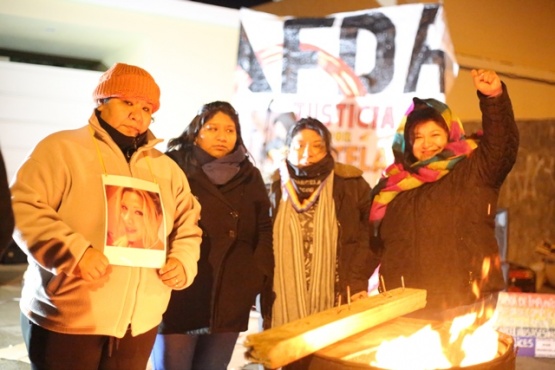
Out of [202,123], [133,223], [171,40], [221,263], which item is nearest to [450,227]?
[221,263]

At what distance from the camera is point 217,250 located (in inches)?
126

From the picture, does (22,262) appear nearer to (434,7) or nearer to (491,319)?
(434,7)

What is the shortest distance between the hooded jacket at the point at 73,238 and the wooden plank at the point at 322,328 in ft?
2.06

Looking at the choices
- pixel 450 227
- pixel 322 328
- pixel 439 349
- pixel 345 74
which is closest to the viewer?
pixel 322 328

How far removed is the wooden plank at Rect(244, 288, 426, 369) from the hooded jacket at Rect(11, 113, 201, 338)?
0.63m

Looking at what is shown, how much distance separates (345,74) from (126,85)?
3.13 meters

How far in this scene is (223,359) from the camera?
3.27m

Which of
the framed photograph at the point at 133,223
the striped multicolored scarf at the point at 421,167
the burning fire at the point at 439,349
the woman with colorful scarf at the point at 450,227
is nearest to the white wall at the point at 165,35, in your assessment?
the striped multicolored scarf at the point at 421,167

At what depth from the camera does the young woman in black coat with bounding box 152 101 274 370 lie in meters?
3.18

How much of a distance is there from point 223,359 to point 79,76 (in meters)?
7.34

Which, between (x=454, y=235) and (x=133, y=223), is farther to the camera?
(x=454, y=235)

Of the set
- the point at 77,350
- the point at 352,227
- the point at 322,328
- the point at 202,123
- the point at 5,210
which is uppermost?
the point at 202,123

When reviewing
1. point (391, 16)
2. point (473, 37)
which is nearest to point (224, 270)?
point (391, 16)

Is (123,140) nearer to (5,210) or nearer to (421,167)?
(5,210)
